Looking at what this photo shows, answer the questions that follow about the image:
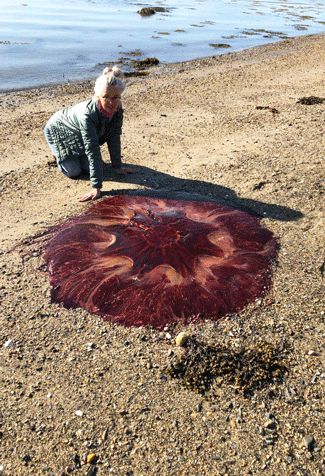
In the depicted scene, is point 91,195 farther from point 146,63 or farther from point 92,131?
point 146,63

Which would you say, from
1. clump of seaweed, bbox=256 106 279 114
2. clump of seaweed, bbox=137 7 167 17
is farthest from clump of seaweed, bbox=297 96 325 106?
clump of seaweed, bbox=137 7 167 17

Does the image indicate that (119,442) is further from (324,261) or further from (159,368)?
(324,261)

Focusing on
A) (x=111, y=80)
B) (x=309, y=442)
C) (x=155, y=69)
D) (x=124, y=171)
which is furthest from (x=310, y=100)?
(x=309, y=442)

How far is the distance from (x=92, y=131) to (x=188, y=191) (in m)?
1.60

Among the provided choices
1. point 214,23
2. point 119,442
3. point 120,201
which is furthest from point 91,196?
point 214,23

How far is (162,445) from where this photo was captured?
9.07 ft

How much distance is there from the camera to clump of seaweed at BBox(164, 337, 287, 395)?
10.4ft

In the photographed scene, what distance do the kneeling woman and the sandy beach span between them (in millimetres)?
313

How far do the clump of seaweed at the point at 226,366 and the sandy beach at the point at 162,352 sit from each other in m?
0.06

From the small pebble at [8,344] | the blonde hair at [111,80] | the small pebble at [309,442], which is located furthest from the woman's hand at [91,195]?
the small pebble at [309,442]

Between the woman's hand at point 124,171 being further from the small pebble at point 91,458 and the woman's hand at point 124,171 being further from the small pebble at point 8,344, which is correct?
the small pebble at point 91,458

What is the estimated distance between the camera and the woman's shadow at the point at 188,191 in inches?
210

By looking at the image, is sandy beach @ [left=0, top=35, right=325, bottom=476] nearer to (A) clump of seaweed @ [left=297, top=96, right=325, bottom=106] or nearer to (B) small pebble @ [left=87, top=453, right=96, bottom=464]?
(B) small pebble @ [left=87, top=453, right=96, bottom=464]

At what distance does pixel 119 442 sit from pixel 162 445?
0.30 meters
